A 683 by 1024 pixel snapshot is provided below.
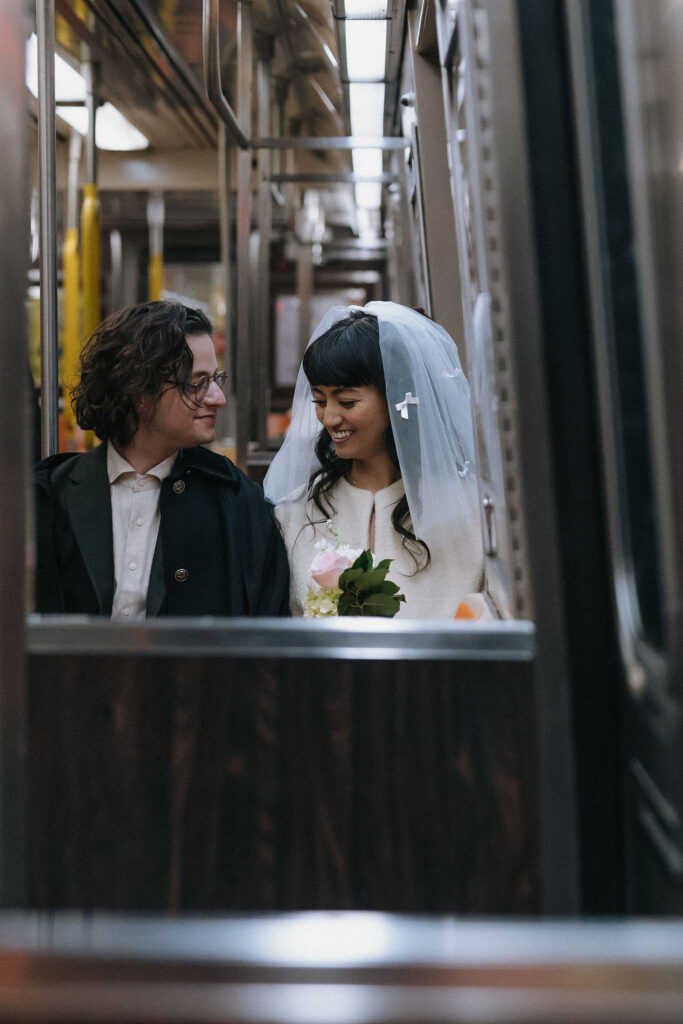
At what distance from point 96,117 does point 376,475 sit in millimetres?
2500

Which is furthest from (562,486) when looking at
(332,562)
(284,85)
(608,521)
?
(284,85)

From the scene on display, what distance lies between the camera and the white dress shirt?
1937 millimetres

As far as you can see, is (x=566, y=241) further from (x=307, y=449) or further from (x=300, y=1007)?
(x=307, y=449)

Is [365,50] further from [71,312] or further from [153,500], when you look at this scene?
[71,312]

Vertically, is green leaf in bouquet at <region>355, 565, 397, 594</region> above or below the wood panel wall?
above

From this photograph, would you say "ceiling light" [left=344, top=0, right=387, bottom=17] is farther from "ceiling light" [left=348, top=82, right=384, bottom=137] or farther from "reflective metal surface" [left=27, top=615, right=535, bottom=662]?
"reflective metal surface" [left=27, top=615, right=535, bottom=662]

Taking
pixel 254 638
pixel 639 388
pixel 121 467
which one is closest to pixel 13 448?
pixel 254 638

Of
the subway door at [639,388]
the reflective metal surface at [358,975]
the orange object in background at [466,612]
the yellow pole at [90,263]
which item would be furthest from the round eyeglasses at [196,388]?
the yellow pole at [90,263]

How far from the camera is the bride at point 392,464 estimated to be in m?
2.18

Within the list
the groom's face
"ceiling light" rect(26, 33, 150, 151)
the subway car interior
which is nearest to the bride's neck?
the groom's face

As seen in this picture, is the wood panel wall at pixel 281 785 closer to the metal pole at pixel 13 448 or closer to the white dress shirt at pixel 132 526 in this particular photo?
the metal pole at pixel 13 448

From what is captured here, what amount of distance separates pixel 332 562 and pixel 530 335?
2.41 feet

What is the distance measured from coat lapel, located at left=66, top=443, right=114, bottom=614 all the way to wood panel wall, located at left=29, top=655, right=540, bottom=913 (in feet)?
2.13

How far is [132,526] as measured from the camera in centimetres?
201
